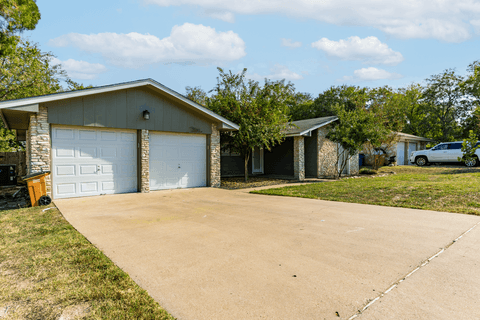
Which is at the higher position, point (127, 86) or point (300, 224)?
point (127, 86)

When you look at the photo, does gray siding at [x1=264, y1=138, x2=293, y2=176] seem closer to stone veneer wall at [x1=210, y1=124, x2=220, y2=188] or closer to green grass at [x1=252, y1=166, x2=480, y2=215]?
stone veneer wall at [x1=210, y1=124, x2=220, y2=188]

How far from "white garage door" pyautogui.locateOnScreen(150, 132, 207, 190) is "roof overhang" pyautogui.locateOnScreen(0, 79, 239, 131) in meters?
1.18

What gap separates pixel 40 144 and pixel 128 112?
288cm

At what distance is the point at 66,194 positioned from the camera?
8891mm

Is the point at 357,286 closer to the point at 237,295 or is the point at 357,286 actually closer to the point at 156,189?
the point at 237,295

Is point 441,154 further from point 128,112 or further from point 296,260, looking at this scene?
point 296,260

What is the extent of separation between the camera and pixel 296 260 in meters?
3.66

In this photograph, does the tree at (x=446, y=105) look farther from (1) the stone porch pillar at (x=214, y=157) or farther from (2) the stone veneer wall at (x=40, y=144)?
(2) the stone veneer wall at (x=40, y=144)

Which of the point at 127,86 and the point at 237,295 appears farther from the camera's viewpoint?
the point at 127,86

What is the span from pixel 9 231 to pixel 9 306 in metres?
3.35

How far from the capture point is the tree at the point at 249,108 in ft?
40.9

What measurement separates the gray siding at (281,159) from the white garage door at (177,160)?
20.4ft

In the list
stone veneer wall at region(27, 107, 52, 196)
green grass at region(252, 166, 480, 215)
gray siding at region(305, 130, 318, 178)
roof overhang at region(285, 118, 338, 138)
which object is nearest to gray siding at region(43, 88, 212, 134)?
stone veneer wall at region(27, 107, 52, 196)

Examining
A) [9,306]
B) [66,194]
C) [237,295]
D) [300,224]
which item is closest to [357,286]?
[237,295]
